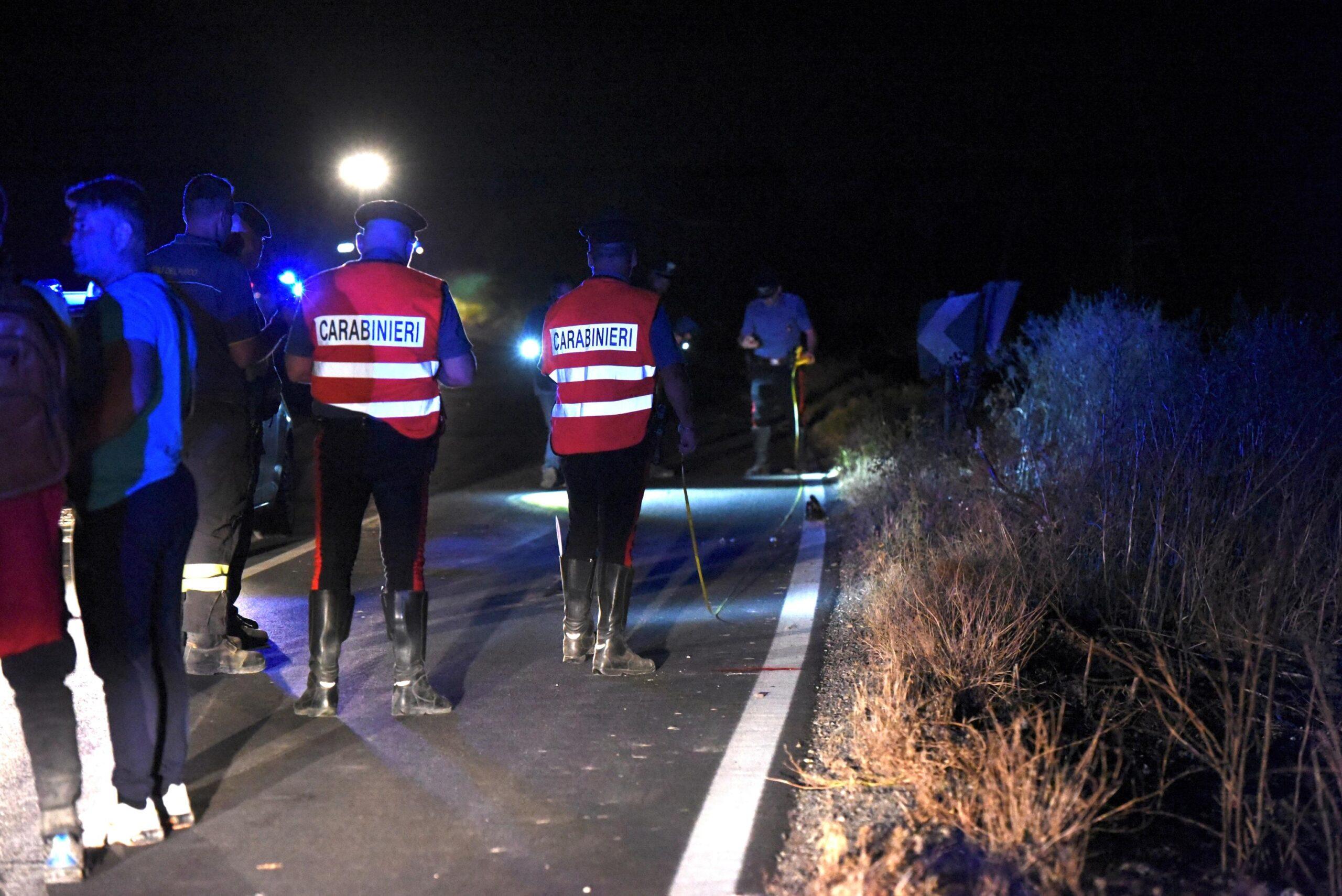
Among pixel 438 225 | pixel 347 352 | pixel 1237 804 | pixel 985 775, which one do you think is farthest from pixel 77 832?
pixel 438 225

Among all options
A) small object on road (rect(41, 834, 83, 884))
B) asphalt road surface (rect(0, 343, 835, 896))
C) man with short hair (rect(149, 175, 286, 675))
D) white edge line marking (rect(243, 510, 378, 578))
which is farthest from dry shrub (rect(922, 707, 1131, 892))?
white edge line marking (rect(243, 510, 378, 578))

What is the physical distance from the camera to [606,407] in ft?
20.6

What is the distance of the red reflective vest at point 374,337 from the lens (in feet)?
17.6

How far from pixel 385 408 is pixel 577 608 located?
60.6 inches

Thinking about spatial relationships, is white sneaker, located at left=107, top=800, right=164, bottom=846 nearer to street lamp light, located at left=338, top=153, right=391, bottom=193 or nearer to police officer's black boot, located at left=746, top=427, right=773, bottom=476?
police officer's black boot, located at left=746, top=427, right=773, bottom=476

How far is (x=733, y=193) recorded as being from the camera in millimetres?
60875

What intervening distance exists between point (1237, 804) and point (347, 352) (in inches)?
137

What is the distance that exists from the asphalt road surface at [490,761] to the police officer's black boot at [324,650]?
0.23ft

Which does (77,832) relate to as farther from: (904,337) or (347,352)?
(904,337)

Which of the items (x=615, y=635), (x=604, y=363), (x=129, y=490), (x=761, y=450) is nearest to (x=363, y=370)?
(x=604, y=363)

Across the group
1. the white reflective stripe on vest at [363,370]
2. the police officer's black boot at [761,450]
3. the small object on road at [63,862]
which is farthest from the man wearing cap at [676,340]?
the small object on road at [63,862]

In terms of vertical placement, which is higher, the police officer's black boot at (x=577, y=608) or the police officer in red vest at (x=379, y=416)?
the police officer in red vest at (x=379, y=416)

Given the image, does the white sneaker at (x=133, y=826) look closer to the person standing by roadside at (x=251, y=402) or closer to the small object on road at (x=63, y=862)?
the small object on road at (x=63, y=862)

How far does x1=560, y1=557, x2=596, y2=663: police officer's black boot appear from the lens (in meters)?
6.46
